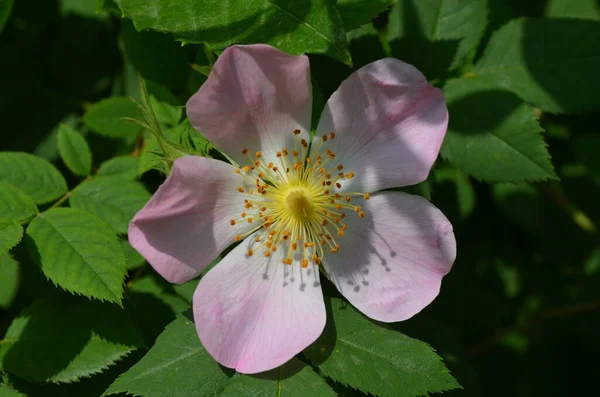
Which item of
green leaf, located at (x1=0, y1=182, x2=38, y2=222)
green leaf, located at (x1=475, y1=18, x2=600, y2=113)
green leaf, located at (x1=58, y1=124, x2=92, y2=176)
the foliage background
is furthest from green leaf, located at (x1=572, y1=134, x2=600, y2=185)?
green leaf, located at (x1=0, y1=182, x2=38, y2=222)

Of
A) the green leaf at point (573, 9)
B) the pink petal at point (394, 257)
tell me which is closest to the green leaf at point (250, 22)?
the pink petal at point (394, 257)

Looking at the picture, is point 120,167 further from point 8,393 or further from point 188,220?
point 8,393

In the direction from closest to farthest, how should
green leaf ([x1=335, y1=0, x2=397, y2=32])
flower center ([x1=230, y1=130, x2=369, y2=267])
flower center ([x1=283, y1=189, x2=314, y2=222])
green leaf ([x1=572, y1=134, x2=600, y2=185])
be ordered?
green leaf ([x1=335, y1=0, x2=397, y2=32]) < flower center ([x1=230, y1=130, x2=369, y2=267]) < flower center ([x1=283, y1=189, x2=314, y2=222]) < green leaf ([x1=572, y1=134, x2=600, y2=185])

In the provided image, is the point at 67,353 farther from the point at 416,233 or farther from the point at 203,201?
the point at 416,233

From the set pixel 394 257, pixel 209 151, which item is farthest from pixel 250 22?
pixel 394 257

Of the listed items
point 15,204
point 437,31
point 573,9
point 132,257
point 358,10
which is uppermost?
point 358,10

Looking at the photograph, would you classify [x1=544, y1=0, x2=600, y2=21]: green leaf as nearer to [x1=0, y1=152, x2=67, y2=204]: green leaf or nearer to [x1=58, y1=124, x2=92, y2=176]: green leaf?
[x1=58, y1=124, x2=92, y2=176]: green leaf

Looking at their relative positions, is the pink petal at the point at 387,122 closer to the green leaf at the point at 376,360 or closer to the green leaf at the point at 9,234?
the green leaf at the point at 376,360
